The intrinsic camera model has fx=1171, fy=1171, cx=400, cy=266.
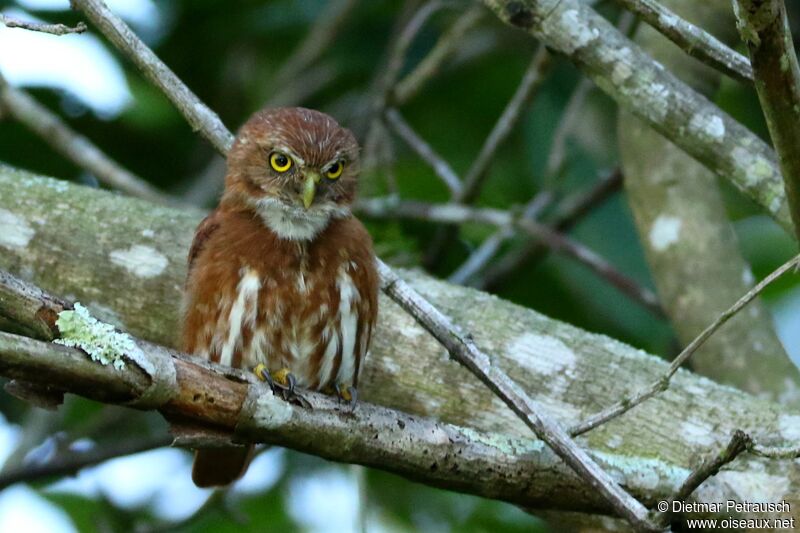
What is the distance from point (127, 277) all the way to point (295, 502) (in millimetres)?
2300

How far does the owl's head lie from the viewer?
14.0 feet

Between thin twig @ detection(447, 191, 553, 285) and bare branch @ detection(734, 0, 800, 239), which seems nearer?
bare branch @ detection(734, 0, 800, 239)

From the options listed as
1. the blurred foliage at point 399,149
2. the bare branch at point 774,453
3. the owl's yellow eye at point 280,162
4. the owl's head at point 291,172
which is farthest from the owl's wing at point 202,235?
the bare branch at point 774,453

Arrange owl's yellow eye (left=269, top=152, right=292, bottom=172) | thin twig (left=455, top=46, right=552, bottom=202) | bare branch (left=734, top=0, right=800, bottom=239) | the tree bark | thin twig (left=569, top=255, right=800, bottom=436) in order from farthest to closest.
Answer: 1. thin twig (left=455, top=46, right=552, bottom=202)
2. the tree bark
3. owl's yellow eye (left=269, top=152, right=292, bottom=172)
4. thin twig (left=569, top=255, right=800, bottom=436)
5. bare branch (left=734, top=0, right=800, bottom=239)

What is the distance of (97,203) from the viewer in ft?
15.8

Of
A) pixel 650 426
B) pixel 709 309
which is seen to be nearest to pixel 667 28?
pixel 650 426

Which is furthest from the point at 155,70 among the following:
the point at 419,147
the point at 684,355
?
the point at 419,147

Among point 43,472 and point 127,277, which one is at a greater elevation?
point 127,277

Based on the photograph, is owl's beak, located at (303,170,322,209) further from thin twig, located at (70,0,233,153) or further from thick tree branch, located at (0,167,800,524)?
thick tree branch, located at (0,167,800,524)

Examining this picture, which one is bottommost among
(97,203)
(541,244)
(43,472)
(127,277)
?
(43,472)

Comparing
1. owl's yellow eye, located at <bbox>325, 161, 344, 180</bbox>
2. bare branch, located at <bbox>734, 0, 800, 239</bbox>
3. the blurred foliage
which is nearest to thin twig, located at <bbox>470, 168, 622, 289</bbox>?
the blurred foliage

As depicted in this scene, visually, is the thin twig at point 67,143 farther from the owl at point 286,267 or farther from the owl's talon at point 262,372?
the owl's talon at point 262,372

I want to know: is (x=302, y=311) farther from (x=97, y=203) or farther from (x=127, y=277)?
(x=97, y=203)

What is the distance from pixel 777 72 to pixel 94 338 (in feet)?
5.83
